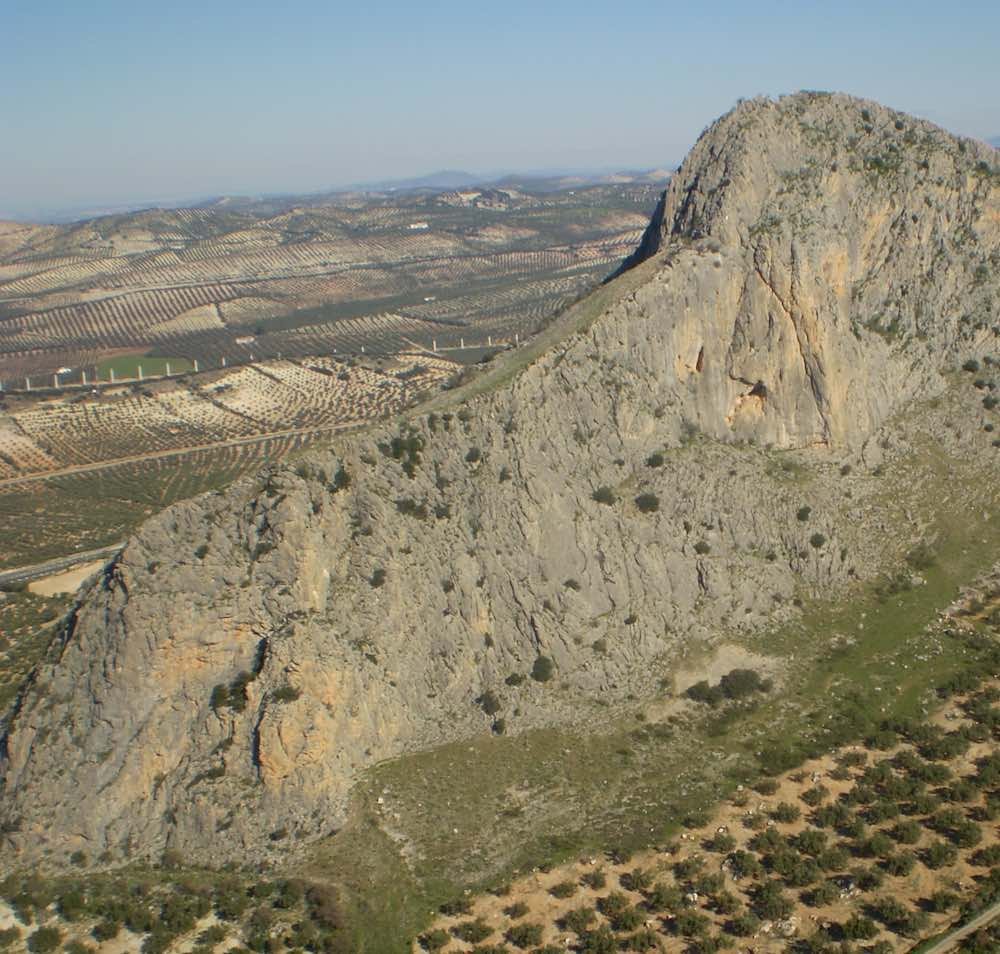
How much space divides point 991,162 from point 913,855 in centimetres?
5269

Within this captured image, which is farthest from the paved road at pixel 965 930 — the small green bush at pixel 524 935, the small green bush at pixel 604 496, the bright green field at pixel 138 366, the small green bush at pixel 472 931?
the bright green field at pixel 138 366

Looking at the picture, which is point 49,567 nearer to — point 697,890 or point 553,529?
point 553,529

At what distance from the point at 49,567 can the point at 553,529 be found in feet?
147

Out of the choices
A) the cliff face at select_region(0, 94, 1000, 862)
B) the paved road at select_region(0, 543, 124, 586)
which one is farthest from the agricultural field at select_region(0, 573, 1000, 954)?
the paved road at select_region(0, 543, 124, 586)

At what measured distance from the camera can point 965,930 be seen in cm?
2889

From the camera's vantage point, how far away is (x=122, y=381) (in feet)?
479

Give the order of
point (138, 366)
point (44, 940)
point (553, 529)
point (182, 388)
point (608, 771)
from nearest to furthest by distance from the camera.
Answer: point (44, 940)
point (608, 771)
point (553, 529)
point (182, 388)
point (138, 366)

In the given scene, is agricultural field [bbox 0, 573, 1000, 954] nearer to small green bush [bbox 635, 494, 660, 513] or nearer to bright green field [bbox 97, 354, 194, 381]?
small green bush [bbox 635, 494, 660, 513]

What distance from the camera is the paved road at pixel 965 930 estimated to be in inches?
1119

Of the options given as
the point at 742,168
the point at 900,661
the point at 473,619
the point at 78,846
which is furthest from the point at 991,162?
the point at 78,846

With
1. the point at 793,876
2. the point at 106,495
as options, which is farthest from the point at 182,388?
the point at 793,876

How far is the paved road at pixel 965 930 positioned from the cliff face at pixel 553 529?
1690cm

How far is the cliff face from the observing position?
36.9m

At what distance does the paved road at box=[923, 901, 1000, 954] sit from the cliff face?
16.9m
